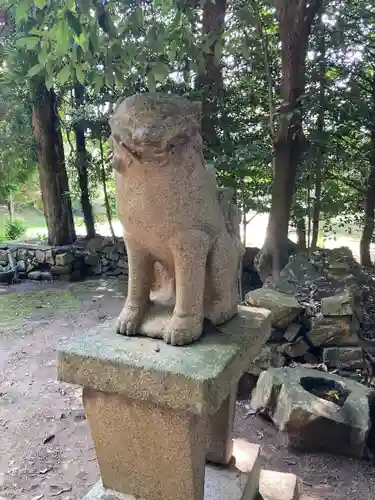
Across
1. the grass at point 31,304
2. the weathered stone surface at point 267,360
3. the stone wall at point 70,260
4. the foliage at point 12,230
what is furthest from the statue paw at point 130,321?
the foliage at point 12,230

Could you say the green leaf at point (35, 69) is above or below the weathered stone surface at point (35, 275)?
above

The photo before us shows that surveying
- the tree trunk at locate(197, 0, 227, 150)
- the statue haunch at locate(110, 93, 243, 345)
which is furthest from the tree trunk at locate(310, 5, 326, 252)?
the statue haunch at locate(110, 93, 243, 345)

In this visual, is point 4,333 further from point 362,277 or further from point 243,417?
point 362,277

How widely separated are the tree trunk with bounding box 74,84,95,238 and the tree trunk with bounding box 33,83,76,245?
24 centimetres

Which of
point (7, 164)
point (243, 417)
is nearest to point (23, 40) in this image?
point (243, 417)

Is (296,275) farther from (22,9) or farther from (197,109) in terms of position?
(22,9)

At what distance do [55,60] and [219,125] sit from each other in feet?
9.92

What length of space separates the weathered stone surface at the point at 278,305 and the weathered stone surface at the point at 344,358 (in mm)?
329

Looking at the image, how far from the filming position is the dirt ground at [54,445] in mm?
2146

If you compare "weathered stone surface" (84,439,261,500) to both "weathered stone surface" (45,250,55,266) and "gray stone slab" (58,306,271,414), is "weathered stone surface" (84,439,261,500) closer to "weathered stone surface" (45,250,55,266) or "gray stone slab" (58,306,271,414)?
"gray stone slab" (58,306,271,414)

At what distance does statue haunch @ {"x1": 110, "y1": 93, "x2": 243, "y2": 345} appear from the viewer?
1.20 metres

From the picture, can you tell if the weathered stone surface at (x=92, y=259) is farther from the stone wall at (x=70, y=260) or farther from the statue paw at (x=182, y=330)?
the statue paw at (x=182, y=330)

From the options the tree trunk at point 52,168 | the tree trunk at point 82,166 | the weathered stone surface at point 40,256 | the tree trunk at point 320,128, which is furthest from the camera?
the weathered stone surface at point 40,256

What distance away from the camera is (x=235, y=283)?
152cm
